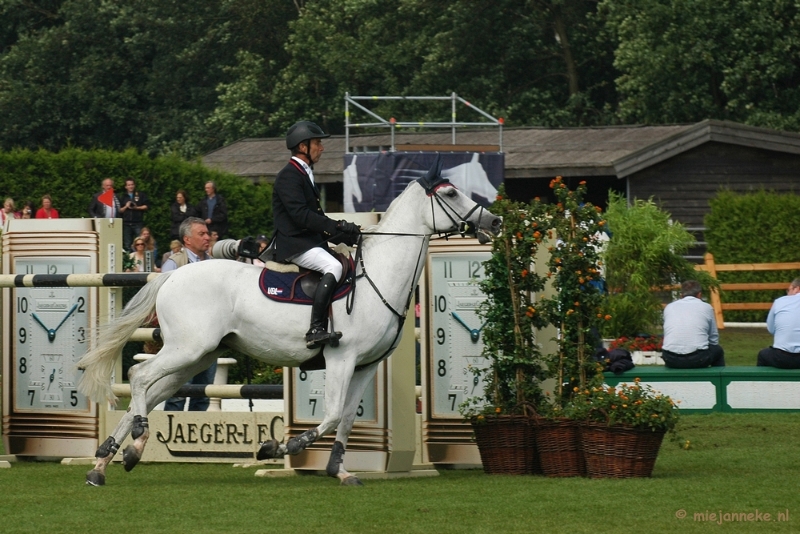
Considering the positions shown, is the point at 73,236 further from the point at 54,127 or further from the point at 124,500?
the point at 54,127

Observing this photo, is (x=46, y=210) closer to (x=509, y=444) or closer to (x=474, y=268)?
(x=474, y=268)

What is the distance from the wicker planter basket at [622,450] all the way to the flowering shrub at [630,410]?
2.3 inches

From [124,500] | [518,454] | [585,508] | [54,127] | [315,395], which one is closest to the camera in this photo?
[585,508]

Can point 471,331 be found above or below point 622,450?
above

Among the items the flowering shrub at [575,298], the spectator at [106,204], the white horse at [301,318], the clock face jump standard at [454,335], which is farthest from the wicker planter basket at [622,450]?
the spectator at [106,204]

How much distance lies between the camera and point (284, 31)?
47.1 m

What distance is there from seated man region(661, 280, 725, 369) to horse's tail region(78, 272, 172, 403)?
5.96 meters

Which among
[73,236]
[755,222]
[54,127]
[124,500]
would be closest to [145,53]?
[54,127]

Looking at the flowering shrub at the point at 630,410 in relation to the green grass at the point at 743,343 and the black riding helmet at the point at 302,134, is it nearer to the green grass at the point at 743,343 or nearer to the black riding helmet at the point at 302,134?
the black riding helmet at the point at 302,134

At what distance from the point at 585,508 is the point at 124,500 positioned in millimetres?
2764

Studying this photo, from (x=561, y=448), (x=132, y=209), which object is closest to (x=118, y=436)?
(x=561, y=448)

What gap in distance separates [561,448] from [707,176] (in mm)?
20484

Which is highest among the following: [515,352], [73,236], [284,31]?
[284,31]

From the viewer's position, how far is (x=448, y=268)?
10477 mm
